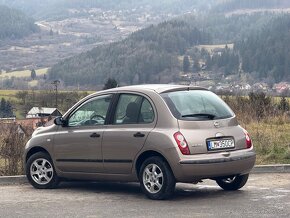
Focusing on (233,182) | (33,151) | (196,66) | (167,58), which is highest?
(167,58)

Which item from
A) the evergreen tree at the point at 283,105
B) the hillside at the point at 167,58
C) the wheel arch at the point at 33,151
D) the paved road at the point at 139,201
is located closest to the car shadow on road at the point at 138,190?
the paved road at the point at 139,201

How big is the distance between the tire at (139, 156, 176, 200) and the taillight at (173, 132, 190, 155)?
1.05 ft

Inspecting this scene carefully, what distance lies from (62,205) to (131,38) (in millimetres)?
142523

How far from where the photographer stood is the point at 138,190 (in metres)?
10.2

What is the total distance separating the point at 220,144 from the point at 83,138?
2078mm

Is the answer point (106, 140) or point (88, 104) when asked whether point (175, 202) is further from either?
point (88, 104)

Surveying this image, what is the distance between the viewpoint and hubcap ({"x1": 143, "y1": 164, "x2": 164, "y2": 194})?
9.11 meters

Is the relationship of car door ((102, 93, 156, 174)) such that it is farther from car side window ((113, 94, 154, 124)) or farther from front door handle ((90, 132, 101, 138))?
front door handle ((90, 132, 101, 138))

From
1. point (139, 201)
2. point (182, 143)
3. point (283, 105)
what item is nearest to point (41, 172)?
point (139, 201)

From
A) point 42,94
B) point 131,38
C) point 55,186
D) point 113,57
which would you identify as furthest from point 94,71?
point 55,186

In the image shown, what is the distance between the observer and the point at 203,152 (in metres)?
8.98

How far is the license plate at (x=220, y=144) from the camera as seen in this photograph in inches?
357

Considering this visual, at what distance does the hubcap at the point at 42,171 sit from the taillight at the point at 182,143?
2.47m

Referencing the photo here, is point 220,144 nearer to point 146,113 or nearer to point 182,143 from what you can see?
point 182,143
